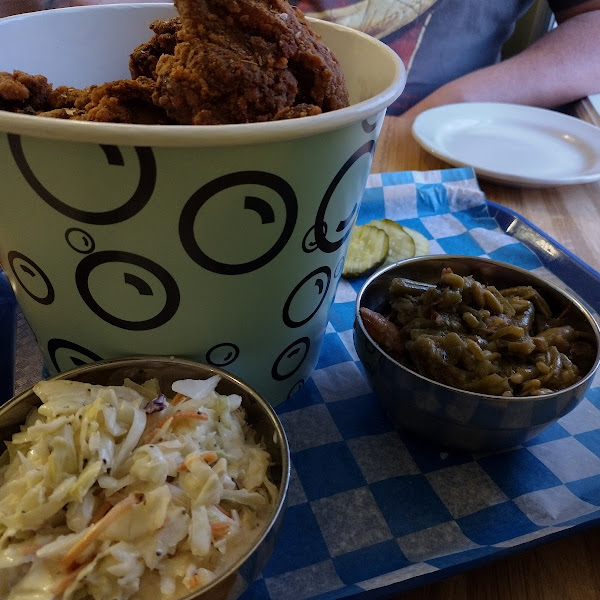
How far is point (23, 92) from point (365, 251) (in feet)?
1.73

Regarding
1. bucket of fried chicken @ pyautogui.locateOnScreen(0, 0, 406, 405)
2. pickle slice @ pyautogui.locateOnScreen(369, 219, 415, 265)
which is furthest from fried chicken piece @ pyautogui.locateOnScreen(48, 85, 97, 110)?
pickle slice @ pyautogui.locateOnScreen(369, 219, 415, 265)

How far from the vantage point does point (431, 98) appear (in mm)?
1498

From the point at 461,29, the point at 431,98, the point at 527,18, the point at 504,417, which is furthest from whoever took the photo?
the point at 527,18

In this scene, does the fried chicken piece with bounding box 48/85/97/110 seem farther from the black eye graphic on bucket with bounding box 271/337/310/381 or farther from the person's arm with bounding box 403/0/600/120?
the person's arm with bounding box 403/0/600/120

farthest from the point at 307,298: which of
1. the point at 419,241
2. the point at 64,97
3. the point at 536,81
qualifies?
the point at 536,81

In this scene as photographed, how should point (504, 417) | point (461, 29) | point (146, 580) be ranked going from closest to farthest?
point (146, 580), point (504, 417), point (461, 29)

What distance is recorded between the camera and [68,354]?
0.56m

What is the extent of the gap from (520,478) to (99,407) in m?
0.39

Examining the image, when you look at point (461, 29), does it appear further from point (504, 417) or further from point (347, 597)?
point (347, 597)

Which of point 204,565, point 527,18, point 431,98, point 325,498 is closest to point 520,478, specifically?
point 325,498

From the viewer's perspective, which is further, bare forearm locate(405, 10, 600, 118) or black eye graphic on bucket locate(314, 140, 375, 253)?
bare forearm locate(405, 10, 600, 118)

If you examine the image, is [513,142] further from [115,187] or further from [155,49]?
[115,187]

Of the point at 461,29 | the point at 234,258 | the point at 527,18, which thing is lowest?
the point at 527,18

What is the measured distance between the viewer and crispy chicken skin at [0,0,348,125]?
0.44m
